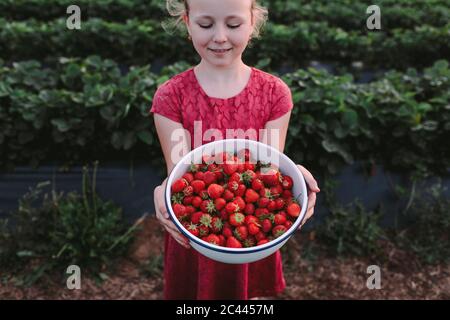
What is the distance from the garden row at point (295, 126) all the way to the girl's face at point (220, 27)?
4.81ft

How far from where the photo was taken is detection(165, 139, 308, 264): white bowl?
107 centimetres

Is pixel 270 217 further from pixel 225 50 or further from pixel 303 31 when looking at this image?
pixel 303 31

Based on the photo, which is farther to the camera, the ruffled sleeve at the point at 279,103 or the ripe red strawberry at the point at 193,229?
the ruffled sleeve at the point at 279,103

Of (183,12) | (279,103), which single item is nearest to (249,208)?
(279,103)

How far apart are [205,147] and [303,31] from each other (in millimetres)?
3286

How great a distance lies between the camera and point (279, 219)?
1.15m

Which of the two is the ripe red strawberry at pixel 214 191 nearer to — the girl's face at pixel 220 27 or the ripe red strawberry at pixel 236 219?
the ripe red strawberry at pixel 236 219

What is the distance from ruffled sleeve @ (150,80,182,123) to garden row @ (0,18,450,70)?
9.71 feet

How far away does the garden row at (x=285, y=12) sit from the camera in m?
5.09

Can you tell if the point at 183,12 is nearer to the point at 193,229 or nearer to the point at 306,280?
the point at 193,229

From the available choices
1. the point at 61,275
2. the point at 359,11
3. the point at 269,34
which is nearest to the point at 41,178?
the point at 61,275

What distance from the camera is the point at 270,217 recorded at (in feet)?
3.84

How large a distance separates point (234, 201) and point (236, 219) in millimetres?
50

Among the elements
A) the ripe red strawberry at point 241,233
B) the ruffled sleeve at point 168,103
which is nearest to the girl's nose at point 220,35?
the ruffled sleeve at point 168,103
